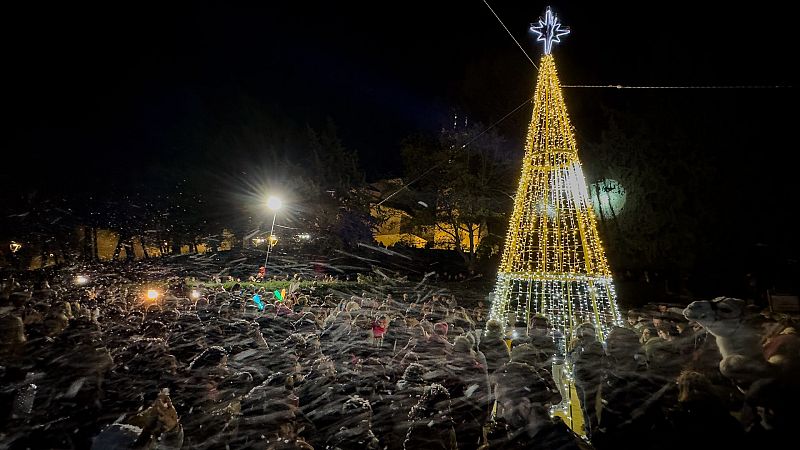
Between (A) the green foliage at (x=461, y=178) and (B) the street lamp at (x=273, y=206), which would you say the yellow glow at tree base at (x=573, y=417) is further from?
(B) the street lamp at (x=273, y=206)

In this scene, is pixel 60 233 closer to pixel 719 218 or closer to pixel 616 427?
pixel 616 427

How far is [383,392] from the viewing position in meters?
4.05

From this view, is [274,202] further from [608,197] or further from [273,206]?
[608,197]

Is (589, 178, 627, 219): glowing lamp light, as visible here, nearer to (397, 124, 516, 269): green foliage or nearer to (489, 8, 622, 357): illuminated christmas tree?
(397, 124, 516, 269): green foliage

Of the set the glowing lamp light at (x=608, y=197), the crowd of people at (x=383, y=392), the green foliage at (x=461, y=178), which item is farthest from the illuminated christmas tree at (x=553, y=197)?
the green foliage at (x=461, y=178)

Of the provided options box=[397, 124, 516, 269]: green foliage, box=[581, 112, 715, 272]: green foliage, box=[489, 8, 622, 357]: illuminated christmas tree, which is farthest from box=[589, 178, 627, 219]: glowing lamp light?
box=[489, 8, 622, 357]: illuminated christmas tree

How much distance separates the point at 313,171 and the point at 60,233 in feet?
44.7

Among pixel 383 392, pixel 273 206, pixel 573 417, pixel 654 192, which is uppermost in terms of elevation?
pixel 273 206

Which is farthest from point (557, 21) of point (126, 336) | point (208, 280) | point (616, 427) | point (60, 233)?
point (60, 233)

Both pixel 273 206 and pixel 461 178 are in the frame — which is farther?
pixel 273 206

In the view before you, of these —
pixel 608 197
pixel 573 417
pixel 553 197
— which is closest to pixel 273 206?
pixel 608 197

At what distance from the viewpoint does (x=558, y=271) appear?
25.8ft

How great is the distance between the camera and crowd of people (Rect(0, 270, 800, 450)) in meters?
3.11

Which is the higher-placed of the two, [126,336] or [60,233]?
[60,233]
